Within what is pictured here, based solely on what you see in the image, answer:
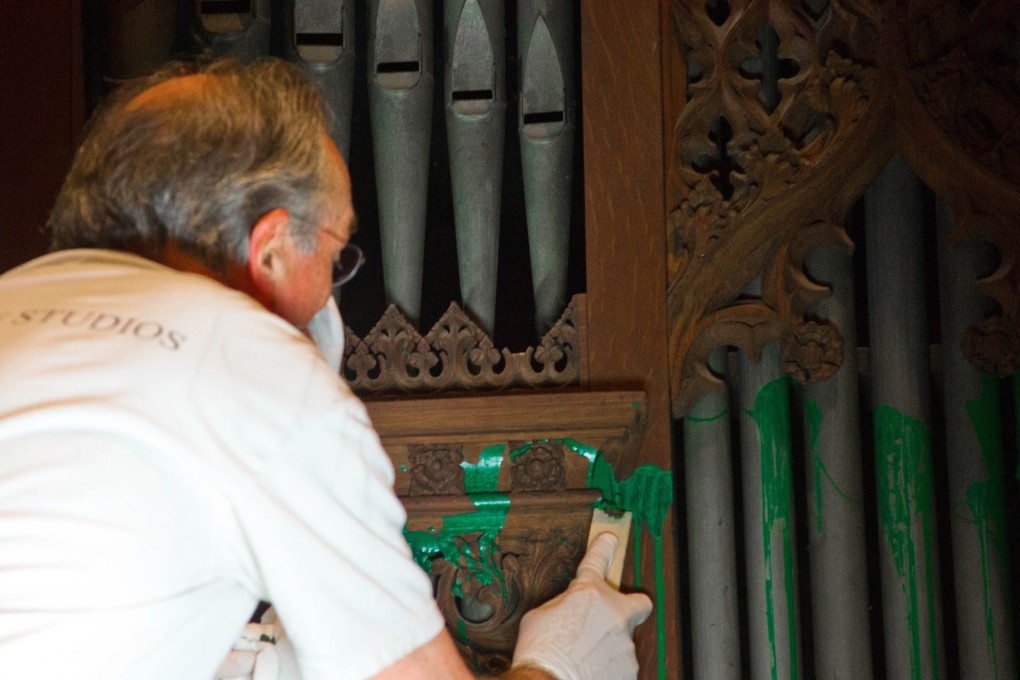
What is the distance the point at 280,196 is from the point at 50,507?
0.45 meters

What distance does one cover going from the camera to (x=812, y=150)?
2.50 metres

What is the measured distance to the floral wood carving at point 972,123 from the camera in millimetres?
2432

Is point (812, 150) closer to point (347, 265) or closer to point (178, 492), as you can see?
point (347, 265)

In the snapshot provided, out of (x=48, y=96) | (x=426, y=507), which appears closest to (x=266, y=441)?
(x=426, y=507)

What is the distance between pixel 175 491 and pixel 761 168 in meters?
1.48

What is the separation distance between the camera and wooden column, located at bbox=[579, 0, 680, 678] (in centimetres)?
239

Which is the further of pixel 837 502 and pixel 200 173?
Answer: pixel 837 502

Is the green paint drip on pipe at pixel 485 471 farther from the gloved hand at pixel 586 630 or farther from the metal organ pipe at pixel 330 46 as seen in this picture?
the metal organ pipe at pixel 330 46

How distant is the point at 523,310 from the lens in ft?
9.48

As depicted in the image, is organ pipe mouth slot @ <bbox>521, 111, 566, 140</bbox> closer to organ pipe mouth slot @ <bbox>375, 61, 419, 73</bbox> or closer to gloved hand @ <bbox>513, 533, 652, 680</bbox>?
organ pipe mouth slot @ <bbox>375, 61, 419, 73</bbox>

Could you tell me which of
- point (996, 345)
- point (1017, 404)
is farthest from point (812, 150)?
point (1017, 404)

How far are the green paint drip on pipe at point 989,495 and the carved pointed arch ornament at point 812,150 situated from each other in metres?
0.09

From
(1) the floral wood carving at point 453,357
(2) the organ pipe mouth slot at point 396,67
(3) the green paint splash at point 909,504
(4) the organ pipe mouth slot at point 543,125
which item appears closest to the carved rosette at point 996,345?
(3) the green paint splash at point 909,504

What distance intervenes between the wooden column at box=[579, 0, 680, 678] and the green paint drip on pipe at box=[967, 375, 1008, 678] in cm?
54
